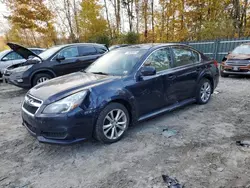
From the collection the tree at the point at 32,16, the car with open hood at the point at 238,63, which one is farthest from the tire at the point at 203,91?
the tree at the point at 32,16

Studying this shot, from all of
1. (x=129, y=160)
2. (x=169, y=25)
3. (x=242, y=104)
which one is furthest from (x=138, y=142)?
(x=169, y=25)

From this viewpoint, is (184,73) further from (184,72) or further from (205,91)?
(205,91)

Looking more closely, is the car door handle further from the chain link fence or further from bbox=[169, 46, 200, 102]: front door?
the chain link fence

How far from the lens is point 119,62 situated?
386 cm

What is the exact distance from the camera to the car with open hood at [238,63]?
25.8 feet

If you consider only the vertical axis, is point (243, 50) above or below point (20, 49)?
below

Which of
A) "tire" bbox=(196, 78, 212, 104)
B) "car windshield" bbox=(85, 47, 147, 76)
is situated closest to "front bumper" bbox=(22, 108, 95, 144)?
"car windshield" bbox=(85, 47, 147, 76)

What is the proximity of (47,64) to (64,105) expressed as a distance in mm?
4492

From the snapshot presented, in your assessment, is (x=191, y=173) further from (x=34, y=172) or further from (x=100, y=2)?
(x=100, y=2)

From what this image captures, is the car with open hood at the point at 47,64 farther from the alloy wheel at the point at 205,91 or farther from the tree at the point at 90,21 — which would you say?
the tree at the point at 90,21

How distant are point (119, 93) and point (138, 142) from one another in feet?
2.88

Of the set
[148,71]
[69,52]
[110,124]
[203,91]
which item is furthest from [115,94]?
[69,52]

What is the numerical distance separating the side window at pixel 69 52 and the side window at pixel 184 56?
14.0 feet

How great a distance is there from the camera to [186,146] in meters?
3.10
